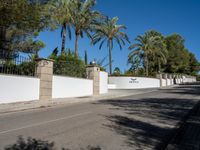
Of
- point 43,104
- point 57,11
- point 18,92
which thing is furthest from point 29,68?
point 57,11

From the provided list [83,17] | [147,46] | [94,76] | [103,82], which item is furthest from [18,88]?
[147,46]

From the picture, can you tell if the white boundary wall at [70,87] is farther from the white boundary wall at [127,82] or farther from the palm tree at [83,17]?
the white boundary wall at [127,82]

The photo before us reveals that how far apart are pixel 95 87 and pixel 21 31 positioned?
33.1ft

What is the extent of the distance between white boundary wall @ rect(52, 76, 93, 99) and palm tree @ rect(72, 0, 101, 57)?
9.23 m

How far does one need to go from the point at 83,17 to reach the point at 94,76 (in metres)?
11.0

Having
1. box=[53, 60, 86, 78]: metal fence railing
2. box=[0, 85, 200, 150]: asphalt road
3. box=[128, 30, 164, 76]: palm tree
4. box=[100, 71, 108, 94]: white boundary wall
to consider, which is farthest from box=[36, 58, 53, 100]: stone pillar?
box=[128, 30, 164, 76]: palm tree

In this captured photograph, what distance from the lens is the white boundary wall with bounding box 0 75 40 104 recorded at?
14344 millimetres

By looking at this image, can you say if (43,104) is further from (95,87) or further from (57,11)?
(95,87)

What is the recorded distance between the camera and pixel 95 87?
972 inches

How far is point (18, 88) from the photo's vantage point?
15336 mm

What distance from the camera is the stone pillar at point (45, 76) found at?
1716 cm

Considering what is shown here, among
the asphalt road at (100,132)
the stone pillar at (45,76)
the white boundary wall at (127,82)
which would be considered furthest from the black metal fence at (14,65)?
the white boundary wall at (127,82)

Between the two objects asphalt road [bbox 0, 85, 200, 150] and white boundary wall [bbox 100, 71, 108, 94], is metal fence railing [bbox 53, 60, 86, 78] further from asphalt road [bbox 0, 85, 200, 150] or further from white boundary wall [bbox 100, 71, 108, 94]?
asphalt road [bbox 0, 85, 200, 150]

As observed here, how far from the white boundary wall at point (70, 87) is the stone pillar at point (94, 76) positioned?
482 millimetres
